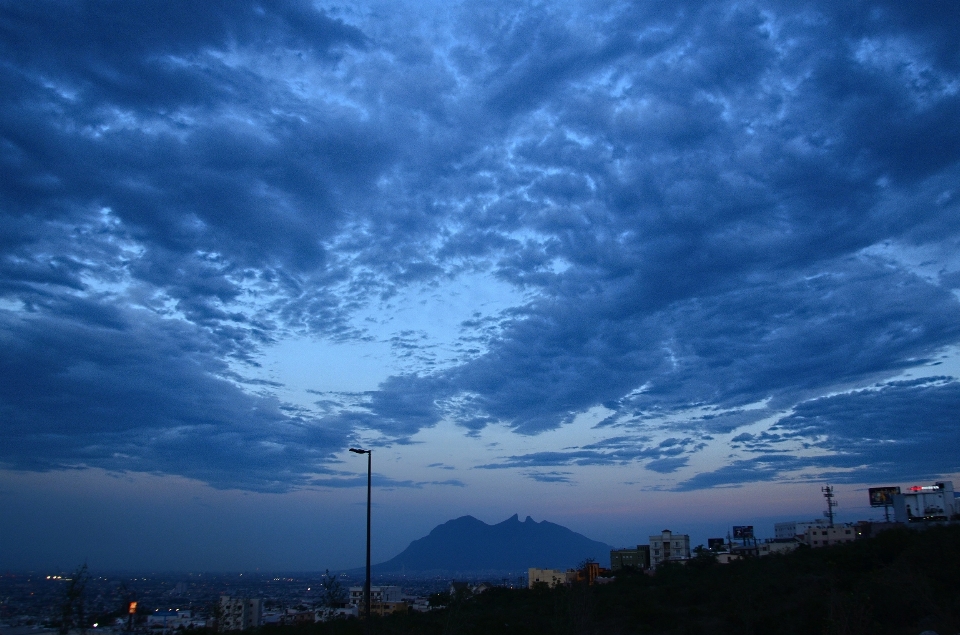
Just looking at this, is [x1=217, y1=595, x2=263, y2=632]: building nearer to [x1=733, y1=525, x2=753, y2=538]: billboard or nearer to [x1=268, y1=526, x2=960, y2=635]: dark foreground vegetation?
[x1=268, y1=526, x2=960, y2=635]: dark foreground vegetation

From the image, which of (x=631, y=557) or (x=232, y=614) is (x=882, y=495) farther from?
(x=232, y=614)

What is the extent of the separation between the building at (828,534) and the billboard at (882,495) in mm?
4948

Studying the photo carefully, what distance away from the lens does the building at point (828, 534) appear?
257 ft

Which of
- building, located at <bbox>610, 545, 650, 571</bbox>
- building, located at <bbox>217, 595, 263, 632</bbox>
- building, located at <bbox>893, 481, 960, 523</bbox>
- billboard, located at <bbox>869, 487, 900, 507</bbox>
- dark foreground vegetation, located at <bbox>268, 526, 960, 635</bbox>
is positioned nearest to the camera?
dark foreground vegetation, located at <bbox>268, 526, 960, 635</bbox>

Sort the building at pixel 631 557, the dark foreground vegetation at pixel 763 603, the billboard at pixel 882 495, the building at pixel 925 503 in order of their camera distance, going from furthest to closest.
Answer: the building at pixel 631 557 < the billboard at pixel 882 495 < the building at pixel 925 503 < the dark foreground vegetation at pixel 763 603

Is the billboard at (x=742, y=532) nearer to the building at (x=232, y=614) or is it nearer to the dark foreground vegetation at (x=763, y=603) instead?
the dark foreground vegetation at (x=763, y=603)

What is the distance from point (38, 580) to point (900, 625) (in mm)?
32034

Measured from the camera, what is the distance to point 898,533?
44.3m

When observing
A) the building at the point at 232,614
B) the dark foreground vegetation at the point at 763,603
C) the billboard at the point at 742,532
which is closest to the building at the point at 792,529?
the billboard at the point at 742,532

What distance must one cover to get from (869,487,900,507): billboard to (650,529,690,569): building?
26780 mm

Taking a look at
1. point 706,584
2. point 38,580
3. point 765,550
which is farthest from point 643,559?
point 38,580

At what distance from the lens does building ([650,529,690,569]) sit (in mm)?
95125

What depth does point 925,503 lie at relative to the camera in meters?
77.9

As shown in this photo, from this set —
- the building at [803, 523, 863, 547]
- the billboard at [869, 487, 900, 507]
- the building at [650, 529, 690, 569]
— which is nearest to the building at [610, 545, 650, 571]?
the building at [650, 529, 690, 569]
